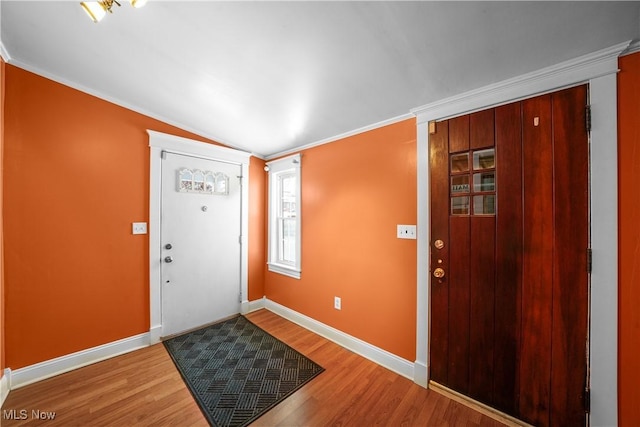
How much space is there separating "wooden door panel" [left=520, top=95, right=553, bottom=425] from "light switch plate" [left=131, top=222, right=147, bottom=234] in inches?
131

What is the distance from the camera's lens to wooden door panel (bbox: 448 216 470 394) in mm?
1709

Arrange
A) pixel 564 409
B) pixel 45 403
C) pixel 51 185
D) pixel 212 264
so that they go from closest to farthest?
pixel 564 409 → pixel 45 403 → pixel 51 185 → pixel 212 264

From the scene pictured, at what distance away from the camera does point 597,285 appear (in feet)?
4.21

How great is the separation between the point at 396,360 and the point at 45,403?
8.83 feet

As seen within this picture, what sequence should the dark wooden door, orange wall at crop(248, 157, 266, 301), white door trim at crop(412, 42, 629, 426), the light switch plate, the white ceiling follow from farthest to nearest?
orange wall at crop(248, 157, 266, 301) < the light switch plate < the dark wooden door < white door trim at crop(412, 42, 629, 426) < the white ceiling

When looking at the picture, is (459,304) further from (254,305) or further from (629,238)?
(254,305)

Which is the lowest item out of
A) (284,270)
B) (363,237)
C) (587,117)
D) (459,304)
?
(284,270)

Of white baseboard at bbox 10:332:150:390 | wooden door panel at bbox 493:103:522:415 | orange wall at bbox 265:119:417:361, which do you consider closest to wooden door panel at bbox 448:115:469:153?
wooden door panel at bbox 493:103:522:415

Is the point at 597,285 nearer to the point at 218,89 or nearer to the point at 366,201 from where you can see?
the point at 366,201

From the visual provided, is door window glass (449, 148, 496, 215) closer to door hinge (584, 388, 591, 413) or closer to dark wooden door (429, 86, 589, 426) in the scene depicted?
dark wooden door (429, 86, 589, 426)

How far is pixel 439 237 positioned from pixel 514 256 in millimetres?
466

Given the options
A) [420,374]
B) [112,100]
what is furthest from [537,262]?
[112,100]

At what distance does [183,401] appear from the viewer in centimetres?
171

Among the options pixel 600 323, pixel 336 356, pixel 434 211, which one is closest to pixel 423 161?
pixel 434 211
